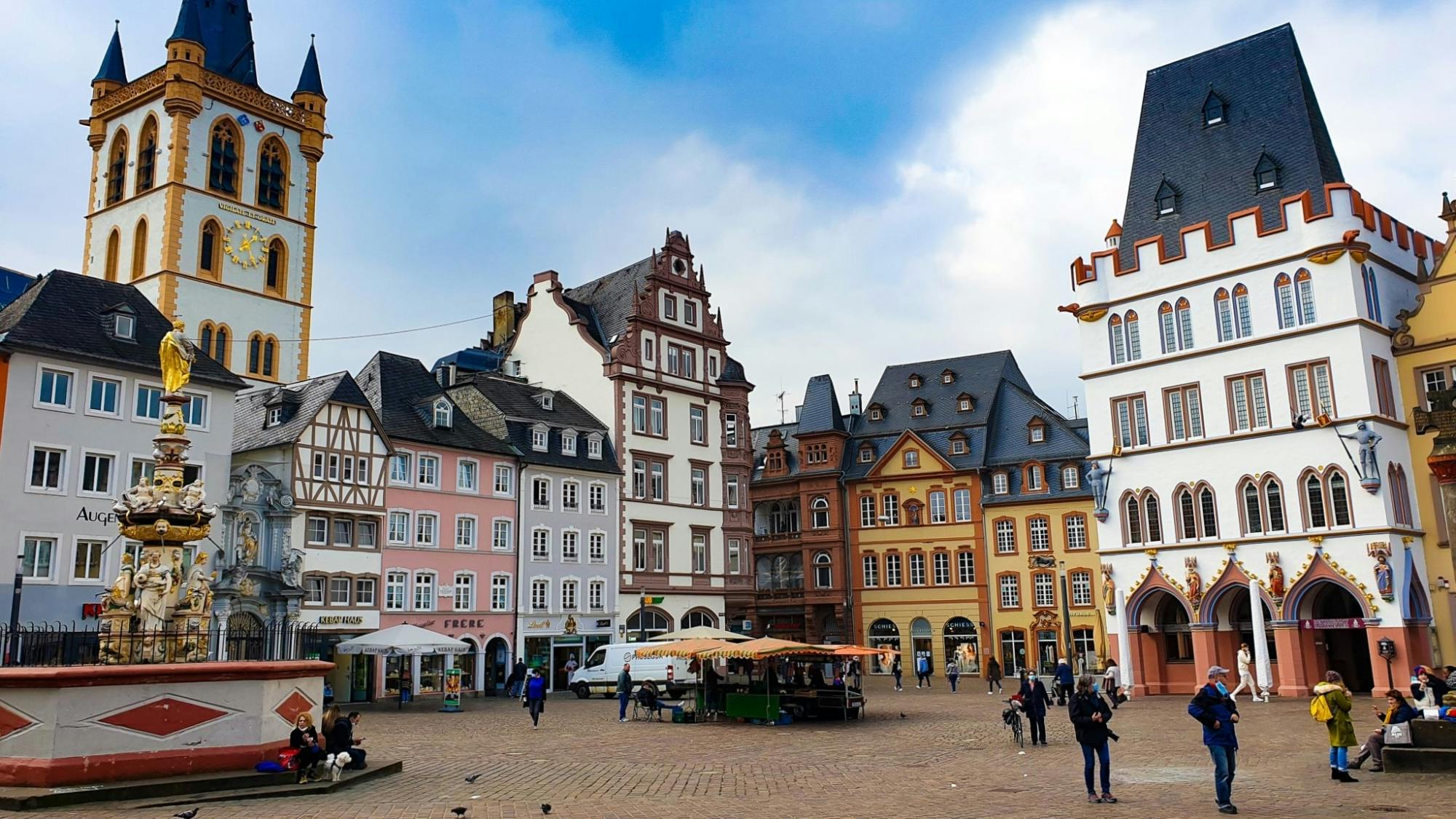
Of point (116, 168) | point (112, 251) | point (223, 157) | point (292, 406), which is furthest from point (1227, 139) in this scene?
point (116, 168)

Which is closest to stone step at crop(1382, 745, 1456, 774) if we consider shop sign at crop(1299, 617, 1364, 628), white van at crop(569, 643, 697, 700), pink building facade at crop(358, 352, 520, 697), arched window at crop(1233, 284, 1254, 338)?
shop sign at crop(1299, 617, 1364, 628)

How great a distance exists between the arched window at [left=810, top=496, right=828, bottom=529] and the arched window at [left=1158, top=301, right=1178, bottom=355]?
2724 cm

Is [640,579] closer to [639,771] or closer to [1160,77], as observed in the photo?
[1160,77]

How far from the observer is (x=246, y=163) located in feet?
210

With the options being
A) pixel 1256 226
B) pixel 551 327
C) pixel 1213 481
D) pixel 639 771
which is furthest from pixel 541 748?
pixel 551 327

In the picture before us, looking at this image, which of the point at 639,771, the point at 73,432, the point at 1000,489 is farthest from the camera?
the point at 1000,489

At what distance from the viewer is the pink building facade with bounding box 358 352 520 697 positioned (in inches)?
1775

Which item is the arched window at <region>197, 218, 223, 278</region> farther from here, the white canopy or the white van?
the white canopy

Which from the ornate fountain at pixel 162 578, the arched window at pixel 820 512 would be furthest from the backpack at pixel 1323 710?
the arched window at pixel 820 512

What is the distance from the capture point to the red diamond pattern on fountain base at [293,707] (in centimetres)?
1739

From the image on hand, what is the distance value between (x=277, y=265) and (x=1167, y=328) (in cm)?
4539

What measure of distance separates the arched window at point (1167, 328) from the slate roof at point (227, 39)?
158 ft

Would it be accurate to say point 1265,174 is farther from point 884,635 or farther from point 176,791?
point 176,791

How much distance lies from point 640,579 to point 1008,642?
2001 cm
